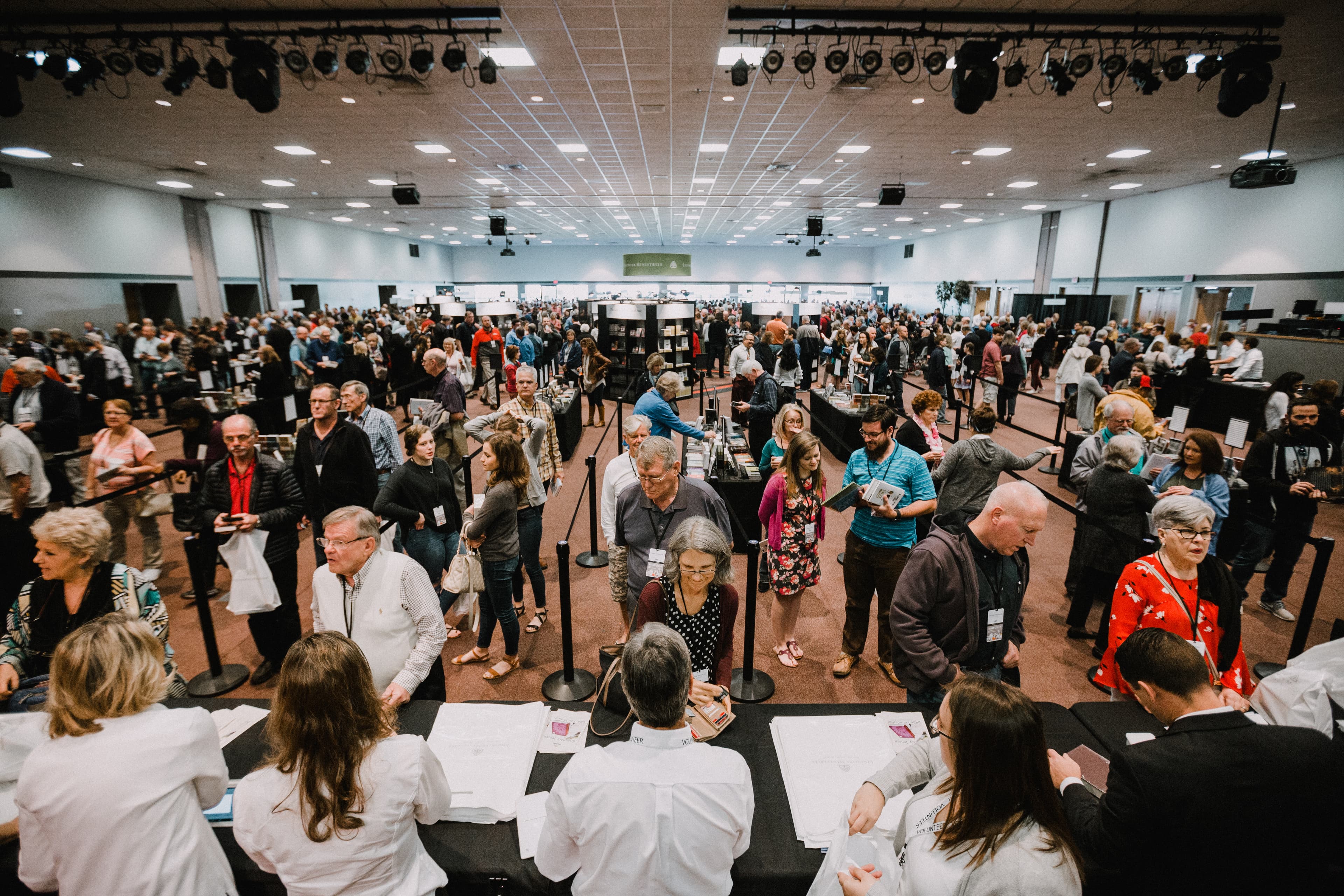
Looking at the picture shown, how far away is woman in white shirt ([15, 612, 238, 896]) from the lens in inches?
52.9

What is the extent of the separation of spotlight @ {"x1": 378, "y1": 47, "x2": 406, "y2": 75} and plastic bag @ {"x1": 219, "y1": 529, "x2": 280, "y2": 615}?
495 cm

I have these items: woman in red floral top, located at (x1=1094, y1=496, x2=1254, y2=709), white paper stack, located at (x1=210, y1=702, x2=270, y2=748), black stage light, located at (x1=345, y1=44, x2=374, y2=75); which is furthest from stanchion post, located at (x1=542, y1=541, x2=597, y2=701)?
black stage light, located at (x1=345, y1=44, x2=374, y2=75)

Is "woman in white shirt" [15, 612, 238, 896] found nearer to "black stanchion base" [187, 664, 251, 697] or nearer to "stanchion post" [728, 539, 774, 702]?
"stanchion post" [728, 539, 774, 702]

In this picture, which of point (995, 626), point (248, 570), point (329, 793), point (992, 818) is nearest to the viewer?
point (992, 818)

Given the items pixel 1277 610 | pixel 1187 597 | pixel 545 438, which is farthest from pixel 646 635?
pixel 1277 610

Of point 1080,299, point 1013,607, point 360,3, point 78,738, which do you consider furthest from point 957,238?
point 78,738

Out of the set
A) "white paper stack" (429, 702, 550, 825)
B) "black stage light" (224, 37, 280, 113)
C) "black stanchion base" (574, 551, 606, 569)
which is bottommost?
"black stanchion base" (574, 551, 606, 569)

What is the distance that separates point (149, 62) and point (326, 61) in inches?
63.9

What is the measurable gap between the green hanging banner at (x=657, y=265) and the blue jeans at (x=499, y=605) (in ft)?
104

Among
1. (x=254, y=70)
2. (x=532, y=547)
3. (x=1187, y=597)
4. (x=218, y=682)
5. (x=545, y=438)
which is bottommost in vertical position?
(x=218, y=682)

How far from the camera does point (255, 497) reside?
3176 mm

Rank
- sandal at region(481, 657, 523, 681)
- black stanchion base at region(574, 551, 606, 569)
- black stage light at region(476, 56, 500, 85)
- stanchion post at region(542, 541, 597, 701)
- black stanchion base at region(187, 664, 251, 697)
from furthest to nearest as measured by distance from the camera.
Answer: black stage light at region(476, 56, 500, 85)
black stanchion base at region(574, 551, 606, 569)
sandal at region(481, 657, 523, 681)
black stanchion base at region(187, 664, 251, 697)
stanchion post at region(542, 541, 597, 701)

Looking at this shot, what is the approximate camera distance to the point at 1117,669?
7.48ft

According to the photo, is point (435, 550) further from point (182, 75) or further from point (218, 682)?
point (182, 75)
